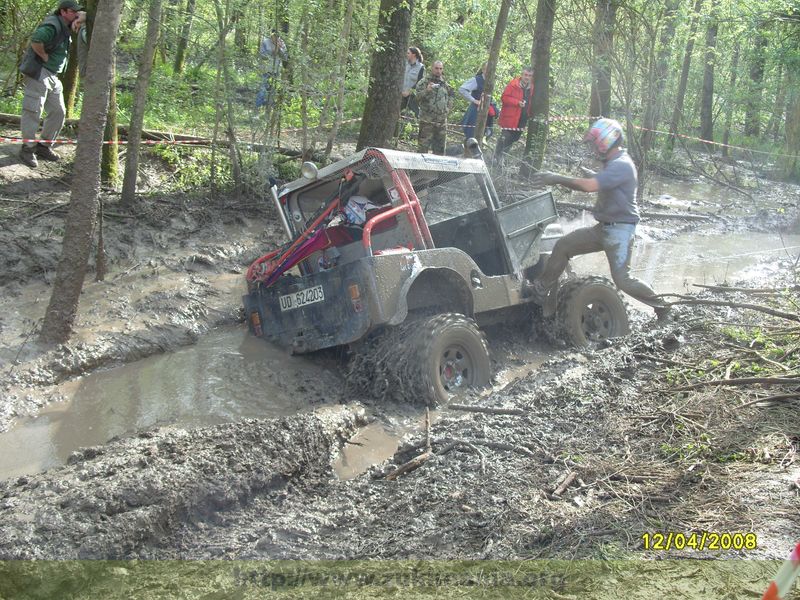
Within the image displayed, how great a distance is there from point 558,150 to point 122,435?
563 inches

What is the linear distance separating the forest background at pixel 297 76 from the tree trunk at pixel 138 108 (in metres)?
0.02

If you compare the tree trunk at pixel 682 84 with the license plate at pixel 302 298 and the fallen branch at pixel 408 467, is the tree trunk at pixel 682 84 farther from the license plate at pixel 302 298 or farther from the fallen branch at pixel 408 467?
the fallen branch at pixel 408 467

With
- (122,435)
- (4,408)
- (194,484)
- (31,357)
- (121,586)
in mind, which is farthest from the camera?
(31,357)

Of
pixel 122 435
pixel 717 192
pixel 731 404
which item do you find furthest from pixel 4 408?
pixel 717 192

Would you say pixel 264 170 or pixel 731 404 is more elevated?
pixel 264 170

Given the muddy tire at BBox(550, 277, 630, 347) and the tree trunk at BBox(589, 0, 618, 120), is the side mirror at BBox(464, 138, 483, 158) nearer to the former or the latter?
the muddy tire at BBox(550, 277, 630, 347)

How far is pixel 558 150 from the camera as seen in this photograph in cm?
1806

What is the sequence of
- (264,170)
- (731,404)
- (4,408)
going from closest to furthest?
(731,404)
(4,408)
(264,170)

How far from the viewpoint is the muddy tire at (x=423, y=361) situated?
6.14 m

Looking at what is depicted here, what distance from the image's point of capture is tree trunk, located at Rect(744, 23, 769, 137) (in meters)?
24.3

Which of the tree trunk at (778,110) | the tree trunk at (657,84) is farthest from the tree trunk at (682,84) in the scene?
the tree trunk at (778,110)

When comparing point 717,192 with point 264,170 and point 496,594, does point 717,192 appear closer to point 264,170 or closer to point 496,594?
point 264,170

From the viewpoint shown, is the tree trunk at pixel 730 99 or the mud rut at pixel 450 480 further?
the tree trunk at pixel 730 99
